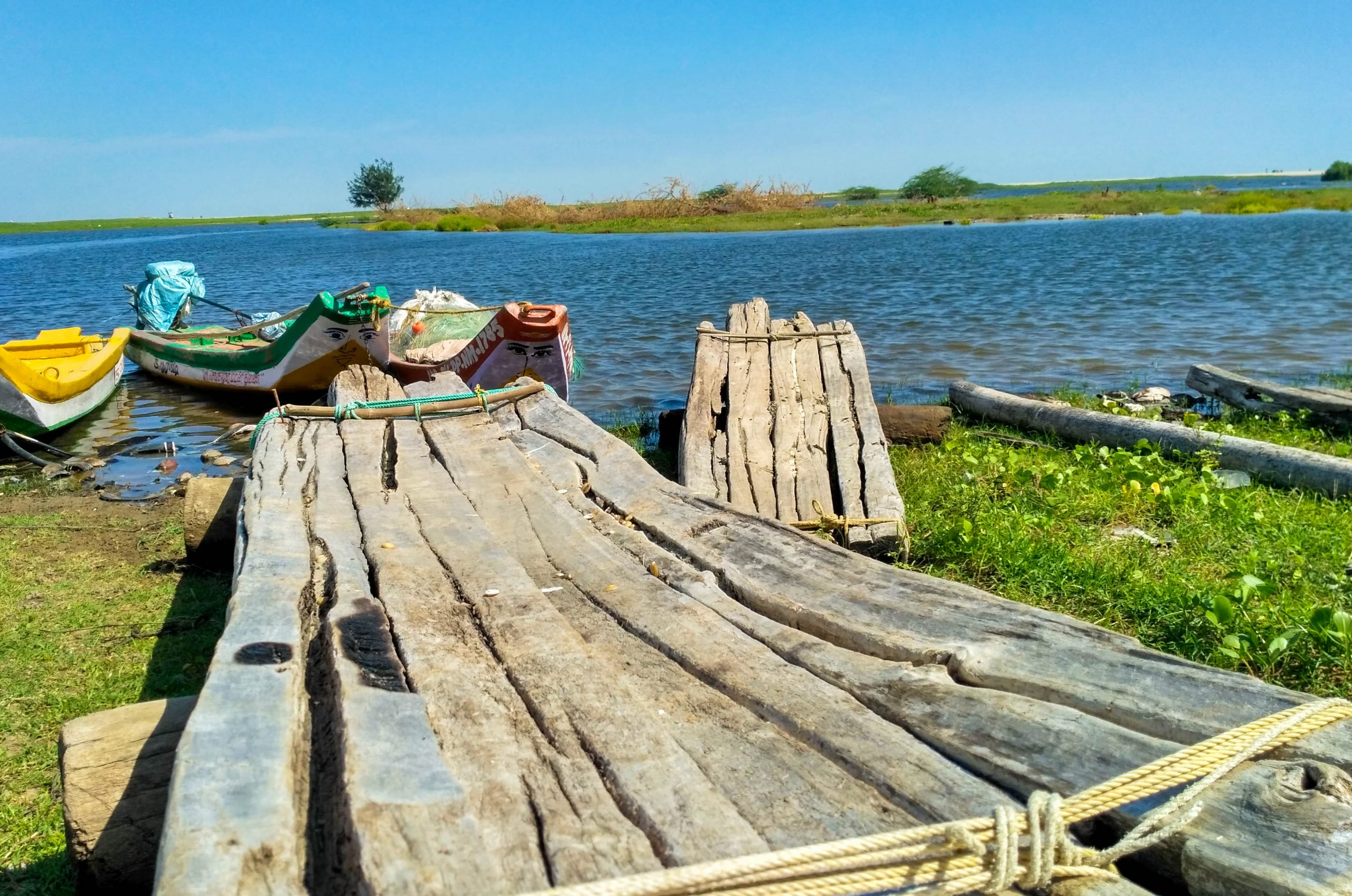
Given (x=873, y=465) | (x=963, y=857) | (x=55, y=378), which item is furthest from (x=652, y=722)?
(x=55, y=378)

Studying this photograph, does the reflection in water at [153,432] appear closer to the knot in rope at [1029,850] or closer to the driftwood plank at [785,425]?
the driftwood plank at [785,425]

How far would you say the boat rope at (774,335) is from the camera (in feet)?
27.7

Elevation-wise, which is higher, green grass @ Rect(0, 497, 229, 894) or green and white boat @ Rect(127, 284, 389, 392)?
green and white boat @ Rect(127, 284, 389, 392)

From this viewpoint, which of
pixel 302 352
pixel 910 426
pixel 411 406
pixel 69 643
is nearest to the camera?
pixel 69 643

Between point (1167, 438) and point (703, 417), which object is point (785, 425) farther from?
point (1167, 438)

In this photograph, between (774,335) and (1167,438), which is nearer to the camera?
(1167,438)

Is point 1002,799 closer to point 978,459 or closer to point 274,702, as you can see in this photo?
point 274,702

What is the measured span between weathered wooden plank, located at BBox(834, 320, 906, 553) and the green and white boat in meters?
7.16

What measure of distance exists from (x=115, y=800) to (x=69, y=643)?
119 inches

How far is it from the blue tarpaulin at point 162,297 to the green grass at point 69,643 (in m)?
11.4

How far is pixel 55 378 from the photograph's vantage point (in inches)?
462

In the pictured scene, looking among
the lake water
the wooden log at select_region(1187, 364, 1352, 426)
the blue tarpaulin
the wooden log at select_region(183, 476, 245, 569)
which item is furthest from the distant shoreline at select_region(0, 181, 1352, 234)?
the wooden log at select_region(183, 476, 245, 569)

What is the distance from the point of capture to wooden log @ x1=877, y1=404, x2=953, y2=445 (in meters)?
7.93

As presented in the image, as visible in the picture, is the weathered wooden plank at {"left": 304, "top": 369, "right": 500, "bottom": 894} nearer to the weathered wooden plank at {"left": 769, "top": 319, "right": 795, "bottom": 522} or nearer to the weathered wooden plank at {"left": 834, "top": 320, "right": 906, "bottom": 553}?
the weathered wooden plank at {"left": 834, "top": 320, "right": 906, "bottom": 553}
